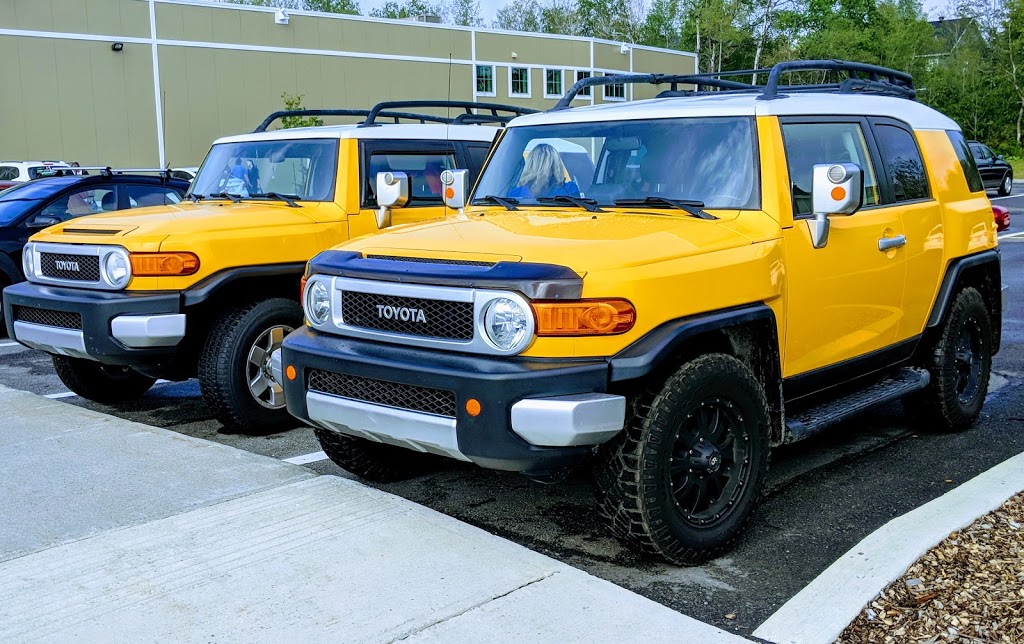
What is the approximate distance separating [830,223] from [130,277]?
13.0ft

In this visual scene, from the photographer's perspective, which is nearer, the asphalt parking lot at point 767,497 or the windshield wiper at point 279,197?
the asphalt parking lot at point 767,497

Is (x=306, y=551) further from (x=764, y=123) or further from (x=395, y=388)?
(x=764, y=123)

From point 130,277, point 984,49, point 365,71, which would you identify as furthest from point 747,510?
point 984,49

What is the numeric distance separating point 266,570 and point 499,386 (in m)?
1.15

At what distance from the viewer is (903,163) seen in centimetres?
609

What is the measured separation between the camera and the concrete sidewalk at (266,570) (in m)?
3.57

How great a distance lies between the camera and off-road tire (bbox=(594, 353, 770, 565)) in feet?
13.5

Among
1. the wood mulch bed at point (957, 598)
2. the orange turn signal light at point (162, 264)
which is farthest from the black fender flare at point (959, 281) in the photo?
the orange turn signal light at point (162, 264)

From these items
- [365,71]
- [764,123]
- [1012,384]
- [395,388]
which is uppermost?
[365,71]

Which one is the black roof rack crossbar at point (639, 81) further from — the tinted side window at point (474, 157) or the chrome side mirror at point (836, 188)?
the tinted side window at point (474, 157)

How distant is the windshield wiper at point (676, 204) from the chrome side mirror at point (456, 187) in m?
1.24

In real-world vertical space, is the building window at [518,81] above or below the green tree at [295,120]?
above

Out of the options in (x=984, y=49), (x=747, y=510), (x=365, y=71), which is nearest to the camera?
(x=747, y=510)

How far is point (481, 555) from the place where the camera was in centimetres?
417
